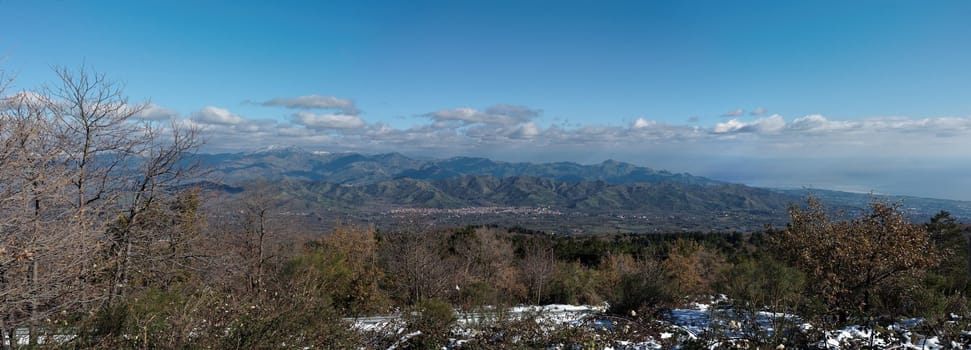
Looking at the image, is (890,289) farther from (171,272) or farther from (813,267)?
(171,272)

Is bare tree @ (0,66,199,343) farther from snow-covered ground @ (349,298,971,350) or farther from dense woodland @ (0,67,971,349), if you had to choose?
snow-covered ground @ (349,298,971,350)

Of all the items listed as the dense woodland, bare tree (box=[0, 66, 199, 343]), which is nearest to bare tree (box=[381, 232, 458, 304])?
the dense woodland

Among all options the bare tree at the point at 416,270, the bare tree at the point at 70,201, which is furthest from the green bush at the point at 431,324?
the bare tree at the point at 416,270

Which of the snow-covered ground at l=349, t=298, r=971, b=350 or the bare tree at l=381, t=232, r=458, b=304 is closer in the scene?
the snow-covered ground at l=349, t=298, r=971, b=350

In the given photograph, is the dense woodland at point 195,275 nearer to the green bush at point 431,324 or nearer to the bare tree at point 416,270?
the green bush at point 431,324

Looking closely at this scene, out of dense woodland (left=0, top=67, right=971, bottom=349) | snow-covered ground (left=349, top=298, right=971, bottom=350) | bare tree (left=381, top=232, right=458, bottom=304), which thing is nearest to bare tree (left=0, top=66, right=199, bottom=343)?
dense woodland (left=0, top=67, right=971, bottom=349)

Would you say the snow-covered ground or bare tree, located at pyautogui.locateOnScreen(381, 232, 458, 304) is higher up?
the snow-covered ground

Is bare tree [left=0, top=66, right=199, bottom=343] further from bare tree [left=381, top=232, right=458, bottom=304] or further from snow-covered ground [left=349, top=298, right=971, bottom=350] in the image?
bare tree [left=381, top=232, right=458, bottom=304]

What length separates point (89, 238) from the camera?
688 cm

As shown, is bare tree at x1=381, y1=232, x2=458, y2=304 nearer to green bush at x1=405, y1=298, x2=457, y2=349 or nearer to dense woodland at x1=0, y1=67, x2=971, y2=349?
dense woodland at x1=0, y1=67, x2=971, y2=349

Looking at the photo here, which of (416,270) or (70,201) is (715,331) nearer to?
(70,201)

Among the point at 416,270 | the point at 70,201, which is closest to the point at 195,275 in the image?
the point at 70,201

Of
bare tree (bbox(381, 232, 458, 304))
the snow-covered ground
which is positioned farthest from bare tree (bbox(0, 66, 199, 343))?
bare tree (bbox(381, 232, 458, 304))

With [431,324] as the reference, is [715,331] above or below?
above
